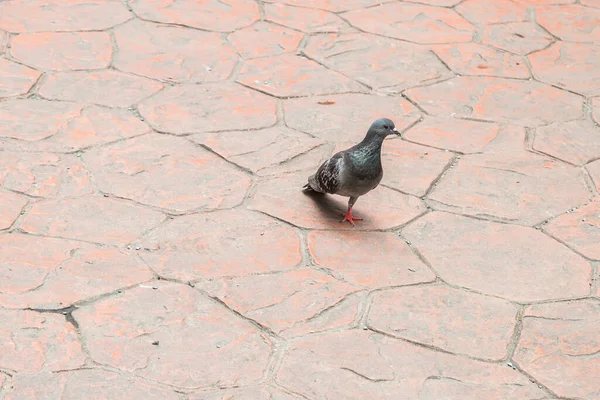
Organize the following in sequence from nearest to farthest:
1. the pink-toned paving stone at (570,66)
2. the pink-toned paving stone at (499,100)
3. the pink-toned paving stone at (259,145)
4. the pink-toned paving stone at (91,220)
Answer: the pink-toned paving stone at (91,220) → the pink-toned paving stone at (259,145) → the pink-toned paving stone at (499,100) → the pink-toned paving stone at (570,66)

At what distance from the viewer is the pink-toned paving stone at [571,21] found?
7.98 meters

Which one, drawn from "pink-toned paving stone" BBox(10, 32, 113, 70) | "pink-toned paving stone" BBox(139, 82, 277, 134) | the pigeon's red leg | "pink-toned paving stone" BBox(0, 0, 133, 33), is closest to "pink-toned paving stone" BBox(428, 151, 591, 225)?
the pigeon's red leg

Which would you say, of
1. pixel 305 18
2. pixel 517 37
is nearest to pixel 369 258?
pixel 305 18

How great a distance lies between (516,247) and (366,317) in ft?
3.77

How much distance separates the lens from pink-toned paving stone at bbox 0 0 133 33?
7.24 m

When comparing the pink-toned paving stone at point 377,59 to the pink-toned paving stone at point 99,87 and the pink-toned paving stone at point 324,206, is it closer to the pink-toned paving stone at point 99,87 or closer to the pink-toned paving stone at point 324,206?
the pink-toned paving stone at point 99,87

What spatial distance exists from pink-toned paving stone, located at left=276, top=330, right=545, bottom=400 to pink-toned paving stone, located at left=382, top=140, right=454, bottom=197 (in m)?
1.56

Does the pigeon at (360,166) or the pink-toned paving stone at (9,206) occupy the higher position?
the pigeon at (360,166)

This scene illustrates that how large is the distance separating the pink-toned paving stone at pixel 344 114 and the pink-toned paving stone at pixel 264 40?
82cm

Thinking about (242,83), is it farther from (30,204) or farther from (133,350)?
(133,350)

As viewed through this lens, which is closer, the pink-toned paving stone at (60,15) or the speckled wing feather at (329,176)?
the speckled wing feather at (329,176)

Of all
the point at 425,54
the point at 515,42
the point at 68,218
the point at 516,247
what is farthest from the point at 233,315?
the point at 515,42

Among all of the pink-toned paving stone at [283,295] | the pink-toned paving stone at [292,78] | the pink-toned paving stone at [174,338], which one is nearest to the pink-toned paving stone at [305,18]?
the pink-toned paving stone at [292,78]

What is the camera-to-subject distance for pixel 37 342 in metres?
4.04
